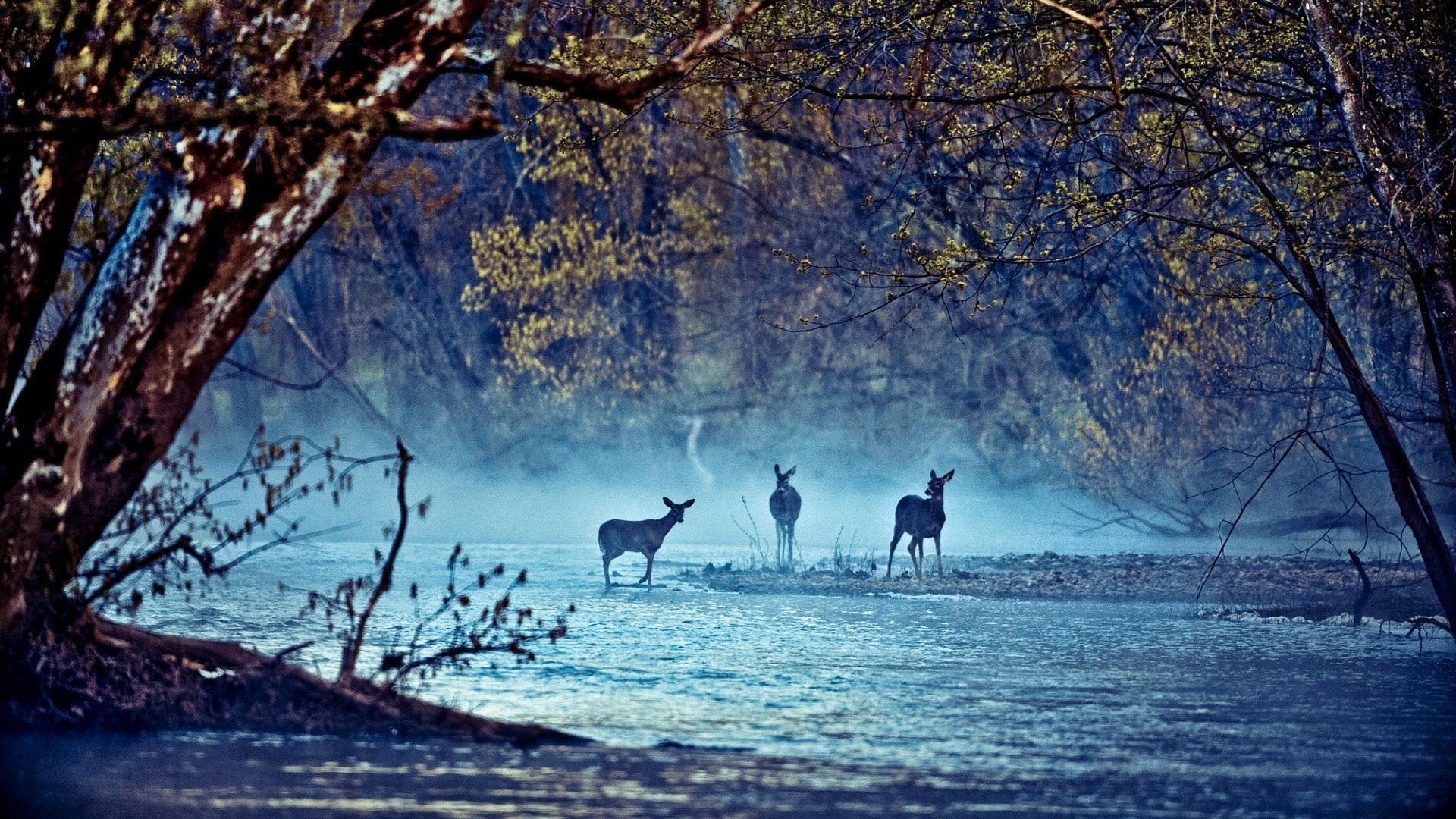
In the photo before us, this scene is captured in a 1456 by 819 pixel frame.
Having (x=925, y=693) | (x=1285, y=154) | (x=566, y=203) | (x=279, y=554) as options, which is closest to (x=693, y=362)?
(x=566, y=203)

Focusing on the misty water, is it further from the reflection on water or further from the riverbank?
the riverbank

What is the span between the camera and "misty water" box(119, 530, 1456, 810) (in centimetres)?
805

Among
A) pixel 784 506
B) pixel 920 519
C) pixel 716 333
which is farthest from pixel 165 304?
pixel 716 333

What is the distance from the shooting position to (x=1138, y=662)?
11.5m

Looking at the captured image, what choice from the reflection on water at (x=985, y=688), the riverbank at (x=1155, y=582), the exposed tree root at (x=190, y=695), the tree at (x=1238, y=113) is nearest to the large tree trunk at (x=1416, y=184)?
the tree at (x=1238, y=113)

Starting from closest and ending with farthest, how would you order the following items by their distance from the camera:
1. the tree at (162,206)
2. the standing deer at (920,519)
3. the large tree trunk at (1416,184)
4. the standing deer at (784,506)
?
1. the tree at (162,206)
2. the large tree trunk at (1416,184)
3. the standing deer at (920,519)
4. the standing deer at (784,506)

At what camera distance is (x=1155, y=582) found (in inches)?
661

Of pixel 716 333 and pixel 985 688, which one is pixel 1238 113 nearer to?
pixel 985 688

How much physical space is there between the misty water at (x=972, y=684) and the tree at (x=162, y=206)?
2.24 m

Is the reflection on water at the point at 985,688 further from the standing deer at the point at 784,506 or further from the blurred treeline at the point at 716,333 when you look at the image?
the blurred treeline at the point at 716,333

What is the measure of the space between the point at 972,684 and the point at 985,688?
0.52ft

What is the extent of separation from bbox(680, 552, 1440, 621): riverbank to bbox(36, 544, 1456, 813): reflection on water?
0.70 m

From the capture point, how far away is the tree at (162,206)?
25.8 ft

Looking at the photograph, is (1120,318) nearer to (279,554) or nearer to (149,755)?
(279,554)
